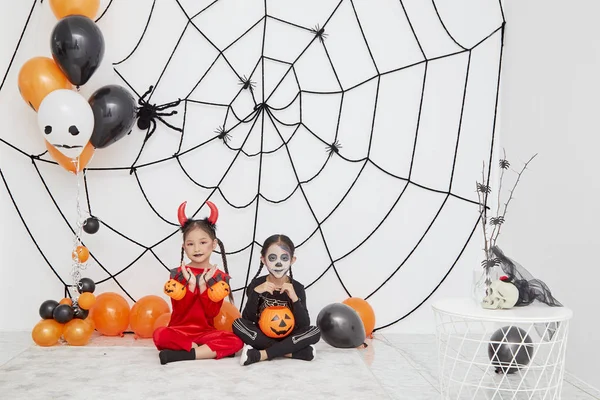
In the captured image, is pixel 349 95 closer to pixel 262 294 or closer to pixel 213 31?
pixel 213 31

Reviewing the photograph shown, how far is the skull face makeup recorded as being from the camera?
328 cm

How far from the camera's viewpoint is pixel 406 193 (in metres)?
3.84

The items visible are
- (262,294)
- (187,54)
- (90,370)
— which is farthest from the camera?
(187,54)

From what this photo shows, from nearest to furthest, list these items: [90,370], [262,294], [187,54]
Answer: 1. [90,370]
2. [262,294]
3. [187,54]

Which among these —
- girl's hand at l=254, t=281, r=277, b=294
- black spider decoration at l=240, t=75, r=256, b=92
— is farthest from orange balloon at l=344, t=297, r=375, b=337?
black spider decoration at l=240, t=75, r=256, b=92

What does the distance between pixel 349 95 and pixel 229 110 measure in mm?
733

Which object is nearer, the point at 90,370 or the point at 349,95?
the point at 90,370

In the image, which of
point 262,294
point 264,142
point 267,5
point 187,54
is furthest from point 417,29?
point 262,294

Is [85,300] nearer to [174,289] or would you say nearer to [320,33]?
[174,289]

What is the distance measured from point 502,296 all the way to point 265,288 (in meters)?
1.33

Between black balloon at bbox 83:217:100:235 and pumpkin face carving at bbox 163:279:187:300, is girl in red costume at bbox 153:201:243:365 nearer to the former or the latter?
pumpkin face carving at bbox 163:279:187:300

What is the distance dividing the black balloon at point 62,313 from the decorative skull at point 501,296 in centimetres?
216

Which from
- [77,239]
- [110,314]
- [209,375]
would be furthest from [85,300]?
[209,375]

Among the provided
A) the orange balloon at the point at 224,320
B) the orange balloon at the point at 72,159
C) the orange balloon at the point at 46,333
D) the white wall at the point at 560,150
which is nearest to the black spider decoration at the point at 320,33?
the white wall at the point at 560,150
